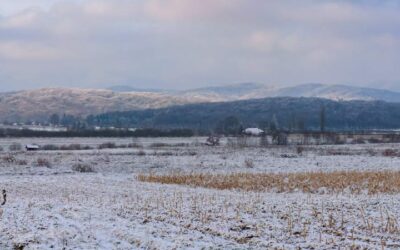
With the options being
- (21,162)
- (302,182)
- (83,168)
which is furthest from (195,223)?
(21,162)

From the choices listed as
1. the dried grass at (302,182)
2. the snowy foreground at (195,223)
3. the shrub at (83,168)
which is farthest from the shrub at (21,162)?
the snowy foreground at (195,223)

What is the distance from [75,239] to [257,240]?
4166mm

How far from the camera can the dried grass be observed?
26.1 m

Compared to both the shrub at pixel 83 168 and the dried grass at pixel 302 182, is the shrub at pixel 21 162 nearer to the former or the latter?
the shrub at pixel 83 168

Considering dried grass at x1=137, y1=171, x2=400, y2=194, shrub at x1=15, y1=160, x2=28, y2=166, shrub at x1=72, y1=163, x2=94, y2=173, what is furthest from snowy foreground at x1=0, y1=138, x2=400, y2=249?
shrub at x1=15, y1=160, x2=28, y2=166

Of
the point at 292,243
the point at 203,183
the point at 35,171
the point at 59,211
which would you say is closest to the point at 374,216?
the point at 292,243

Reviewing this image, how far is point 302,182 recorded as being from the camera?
28734mm

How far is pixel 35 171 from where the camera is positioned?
42906 millimetres

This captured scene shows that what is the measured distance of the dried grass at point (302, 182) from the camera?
1027 inches

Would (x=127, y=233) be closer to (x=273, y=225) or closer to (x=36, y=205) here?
(x=273, y=225)

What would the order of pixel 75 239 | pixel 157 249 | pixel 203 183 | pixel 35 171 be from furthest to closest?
pixel 35 171 < pixel 203 183 < pixel 75 239 < pixel 157 249

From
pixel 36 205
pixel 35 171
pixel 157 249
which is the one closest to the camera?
pixel 157 249

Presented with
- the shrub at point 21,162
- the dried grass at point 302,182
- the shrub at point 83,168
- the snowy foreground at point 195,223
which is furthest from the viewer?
the shrub at point 21,162

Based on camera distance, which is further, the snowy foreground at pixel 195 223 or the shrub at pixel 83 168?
the shrub at pixel 83 168
